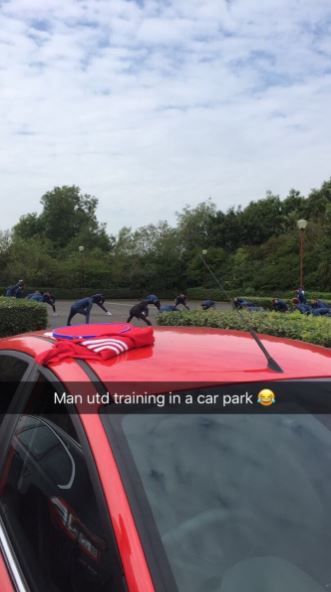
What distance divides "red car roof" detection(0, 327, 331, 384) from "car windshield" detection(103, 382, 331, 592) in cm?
12

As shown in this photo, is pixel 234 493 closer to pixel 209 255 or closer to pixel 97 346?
pixel 97 346

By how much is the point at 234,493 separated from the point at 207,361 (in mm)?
454

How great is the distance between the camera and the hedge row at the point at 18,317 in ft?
39.4

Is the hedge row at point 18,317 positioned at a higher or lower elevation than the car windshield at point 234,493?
lower

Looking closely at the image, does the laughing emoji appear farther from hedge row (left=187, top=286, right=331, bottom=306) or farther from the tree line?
the tree line

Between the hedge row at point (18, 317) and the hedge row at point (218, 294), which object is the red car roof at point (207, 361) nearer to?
the hedge row at point (18, 317)

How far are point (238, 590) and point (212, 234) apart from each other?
54.2 m

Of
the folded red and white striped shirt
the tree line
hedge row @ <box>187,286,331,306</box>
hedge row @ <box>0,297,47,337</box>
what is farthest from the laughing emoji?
the tree line

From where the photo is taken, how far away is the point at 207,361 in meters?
1.80

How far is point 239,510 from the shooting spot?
1.46 m

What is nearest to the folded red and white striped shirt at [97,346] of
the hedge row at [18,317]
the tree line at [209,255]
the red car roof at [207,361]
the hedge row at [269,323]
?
the red car roof at [207,361]

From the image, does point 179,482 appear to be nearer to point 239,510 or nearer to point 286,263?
point 239,510

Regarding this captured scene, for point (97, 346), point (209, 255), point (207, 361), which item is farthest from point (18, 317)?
point (209, 255)

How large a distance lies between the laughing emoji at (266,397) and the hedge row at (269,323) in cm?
449
